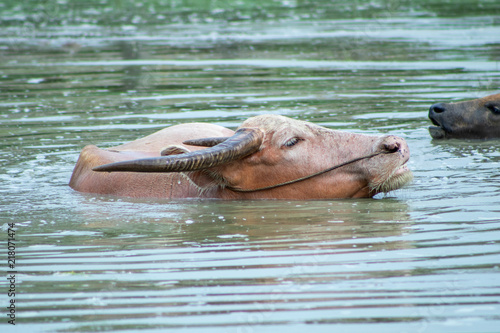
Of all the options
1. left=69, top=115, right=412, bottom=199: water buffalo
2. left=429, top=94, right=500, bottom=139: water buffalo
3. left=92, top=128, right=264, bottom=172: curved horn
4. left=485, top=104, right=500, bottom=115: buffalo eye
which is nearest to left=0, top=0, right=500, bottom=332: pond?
left=69, top=115, right=412, bottom=199: water buffalo

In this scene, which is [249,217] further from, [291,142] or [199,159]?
[291,142]

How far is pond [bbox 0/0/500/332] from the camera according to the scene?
4270 mm

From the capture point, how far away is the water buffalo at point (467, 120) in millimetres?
10148

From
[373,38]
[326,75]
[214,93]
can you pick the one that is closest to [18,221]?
[214,93]

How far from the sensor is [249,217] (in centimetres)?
639

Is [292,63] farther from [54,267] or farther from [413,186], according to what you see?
[54,267]

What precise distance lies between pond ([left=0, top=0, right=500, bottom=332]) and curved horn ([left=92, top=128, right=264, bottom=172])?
1.47 ft

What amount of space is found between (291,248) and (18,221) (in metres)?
2.45

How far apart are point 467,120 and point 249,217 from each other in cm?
491

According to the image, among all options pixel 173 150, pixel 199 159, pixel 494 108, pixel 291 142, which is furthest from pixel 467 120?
pixel 199 159

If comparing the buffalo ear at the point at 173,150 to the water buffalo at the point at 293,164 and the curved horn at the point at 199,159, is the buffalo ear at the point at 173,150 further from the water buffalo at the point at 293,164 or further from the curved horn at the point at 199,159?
the curved horn at the point at 199,159

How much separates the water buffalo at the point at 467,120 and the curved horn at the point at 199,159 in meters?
4.16

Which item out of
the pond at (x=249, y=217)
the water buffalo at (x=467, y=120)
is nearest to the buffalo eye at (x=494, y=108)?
the water buffalo at (x=467, y=120)

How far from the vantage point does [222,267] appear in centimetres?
496
